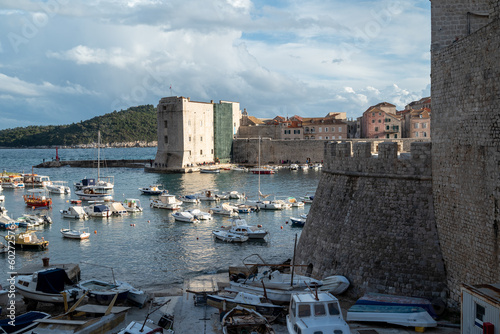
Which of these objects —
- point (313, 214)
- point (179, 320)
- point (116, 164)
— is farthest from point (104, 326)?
point (116, 164)

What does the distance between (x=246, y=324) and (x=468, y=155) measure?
6087 mm

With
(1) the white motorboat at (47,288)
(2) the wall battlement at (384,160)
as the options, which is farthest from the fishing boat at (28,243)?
(2) the wall battlement at (384,160)

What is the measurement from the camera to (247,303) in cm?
1278

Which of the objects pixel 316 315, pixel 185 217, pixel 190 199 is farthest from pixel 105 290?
pixel 190 199

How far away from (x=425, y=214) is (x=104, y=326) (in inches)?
331

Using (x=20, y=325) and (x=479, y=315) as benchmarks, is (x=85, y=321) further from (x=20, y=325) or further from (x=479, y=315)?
(x=479, y=315)

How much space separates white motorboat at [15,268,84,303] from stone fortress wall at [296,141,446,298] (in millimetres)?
7605

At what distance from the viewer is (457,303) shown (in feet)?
35.3

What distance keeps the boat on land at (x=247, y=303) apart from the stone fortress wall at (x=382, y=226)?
1.58m

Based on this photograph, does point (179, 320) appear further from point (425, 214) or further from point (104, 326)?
point (425, 214)

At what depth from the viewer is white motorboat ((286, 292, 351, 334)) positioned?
31.1 ft

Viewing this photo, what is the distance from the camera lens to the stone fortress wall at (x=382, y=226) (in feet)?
37.9

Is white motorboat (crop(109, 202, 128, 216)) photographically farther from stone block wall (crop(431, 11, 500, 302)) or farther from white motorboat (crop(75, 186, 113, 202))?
stone block wall (crop(431, 11, 500, 302))

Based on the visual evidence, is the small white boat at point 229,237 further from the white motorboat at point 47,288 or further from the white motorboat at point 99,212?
the white motorboat at point 99,212
